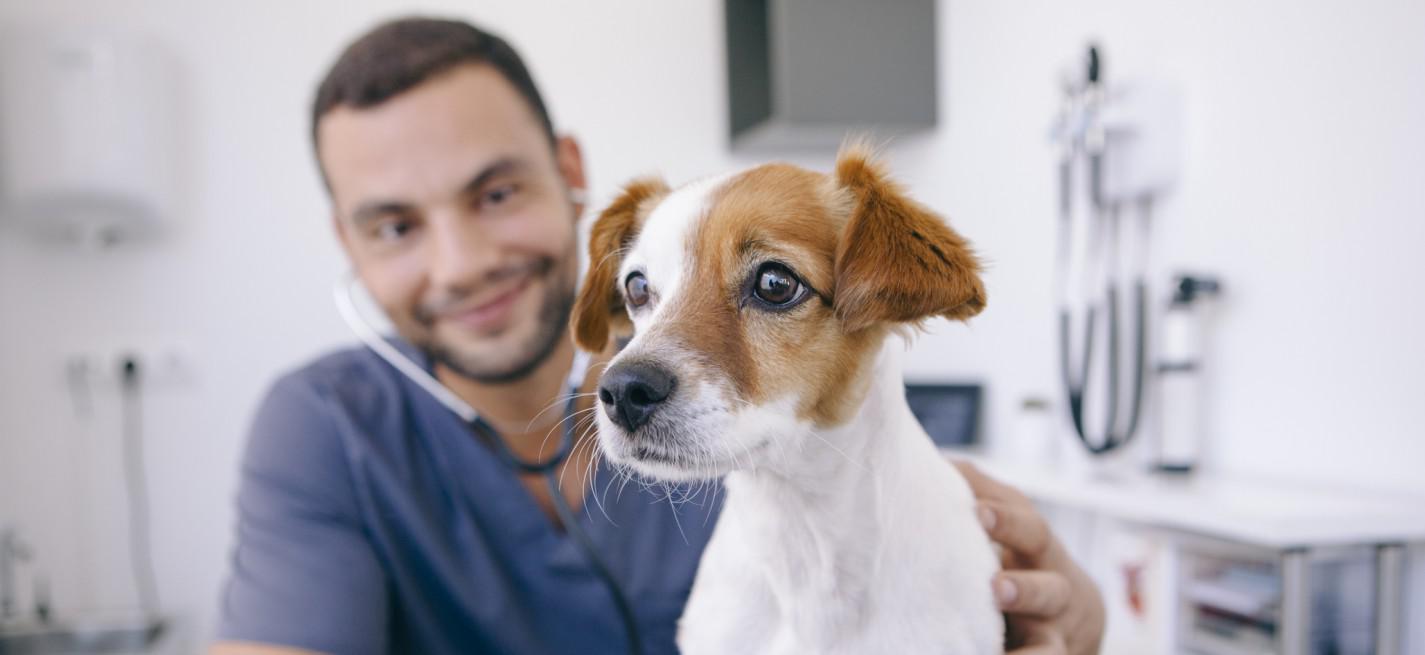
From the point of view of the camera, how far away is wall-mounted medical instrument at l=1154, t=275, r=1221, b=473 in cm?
81

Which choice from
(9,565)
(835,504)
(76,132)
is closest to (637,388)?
(835,504)

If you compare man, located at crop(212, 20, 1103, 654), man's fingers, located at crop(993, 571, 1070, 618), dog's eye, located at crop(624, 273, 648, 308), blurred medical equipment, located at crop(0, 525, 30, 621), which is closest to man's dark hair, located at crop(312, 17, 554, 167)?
man, located at crop(212, 20, 1103, 654)

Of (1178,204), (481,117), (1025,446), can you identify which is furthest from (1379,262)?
(481,117)

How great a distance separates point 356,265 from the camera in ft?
3.02

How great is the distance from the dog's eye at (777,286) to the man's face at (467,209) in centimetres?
37

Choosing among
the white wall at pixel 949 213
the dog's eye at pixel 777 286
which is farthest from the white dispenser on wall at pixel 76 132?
the dog's eye at pixel 777 286

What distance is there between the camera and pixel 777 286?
1.58 ft

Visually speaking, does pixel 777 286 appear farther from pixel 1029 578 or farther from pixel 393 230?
pixel 393 230

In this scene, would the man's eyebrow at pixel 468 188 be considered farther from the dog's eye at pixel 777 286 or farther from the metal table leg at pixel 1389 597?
the metal table leg at pixel 1389 597

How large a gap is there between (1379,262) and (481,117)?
68cm

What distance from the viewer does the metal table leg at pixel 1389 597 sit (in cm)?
47

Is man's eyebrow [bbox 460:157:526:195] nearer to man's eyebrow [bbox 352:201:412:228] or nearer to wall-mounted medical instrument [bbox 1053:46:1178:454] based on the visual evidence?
man's eyebrow [bbox 352:201:412:228]

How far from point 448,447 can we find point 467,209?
291mm

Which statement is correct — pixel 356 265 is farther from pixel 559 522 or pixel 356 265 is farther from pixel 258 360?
pixel 258 360
